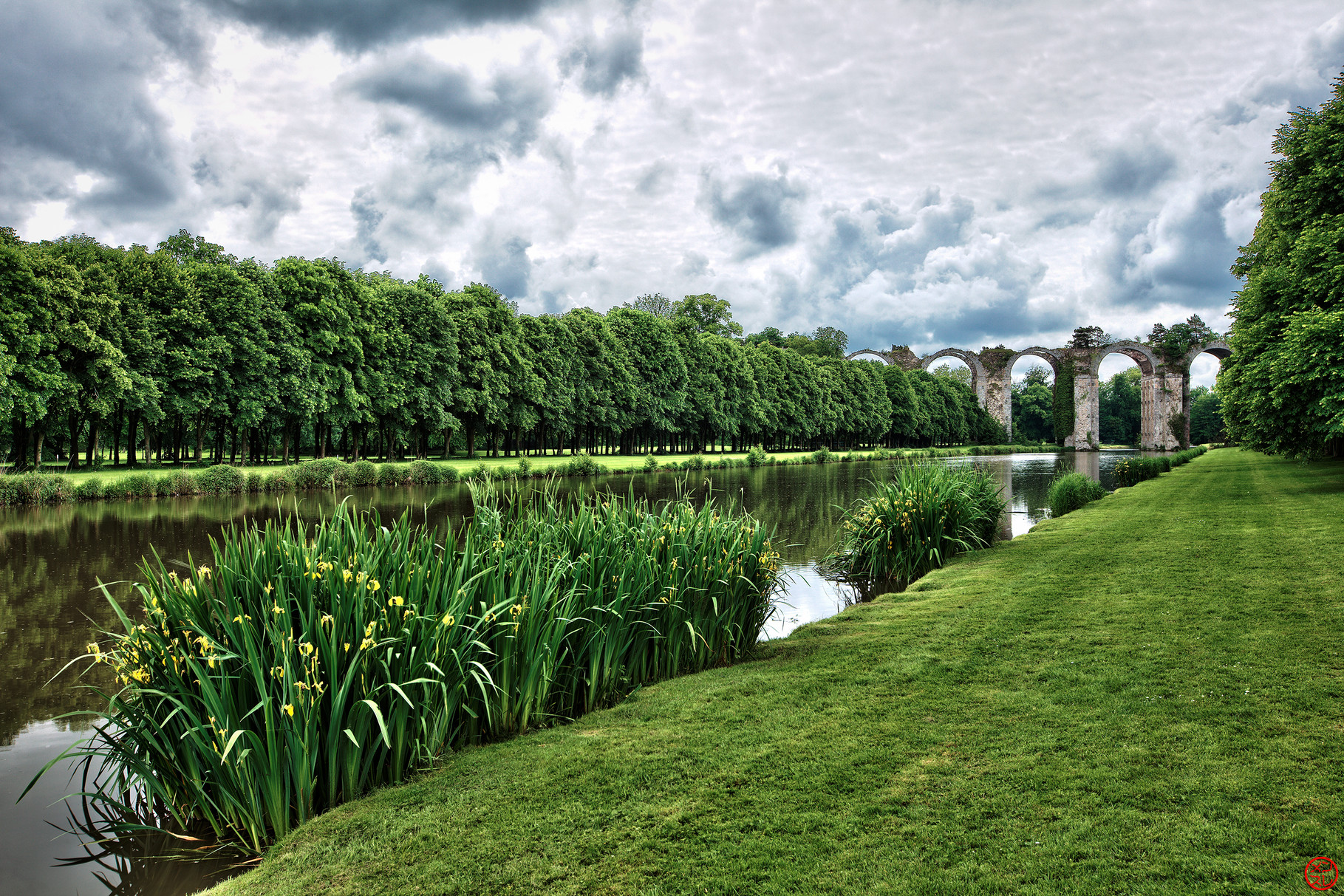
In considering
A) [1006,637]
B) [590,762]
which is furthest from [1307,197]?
[590,762]

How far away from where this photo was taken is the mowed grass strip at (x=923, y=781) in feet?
8.21

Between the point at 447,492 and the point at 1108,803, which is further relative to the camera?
the point at 447,492

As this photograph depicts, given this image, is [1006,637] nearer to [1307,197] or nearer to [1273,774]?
[1273,774]

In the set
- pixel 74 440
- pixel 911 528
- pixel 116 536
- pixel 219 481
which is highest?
pixel 74 440

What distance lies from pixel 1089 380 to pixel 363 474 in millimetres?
78181

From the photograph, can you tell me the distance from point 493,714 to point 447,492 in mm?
19868

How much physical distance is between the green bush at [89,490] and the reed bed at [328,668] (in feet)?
63.0

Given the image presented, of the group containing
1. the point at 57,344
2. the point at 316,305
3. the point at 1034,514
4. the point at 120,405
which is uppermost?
the point at 316,305

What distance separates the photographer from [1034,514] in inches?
663

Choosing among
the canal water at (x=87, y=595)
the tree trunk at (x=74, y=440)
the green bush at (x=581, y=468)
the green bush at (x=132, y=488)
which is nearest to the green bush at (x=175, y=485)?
the green bush at (x=132, y=488)

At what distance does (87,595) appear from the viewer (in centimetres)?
876

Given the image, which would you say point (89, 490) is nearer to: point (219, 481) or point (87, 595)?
point (219, 481)

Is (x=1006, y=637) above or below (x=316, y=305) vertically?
below

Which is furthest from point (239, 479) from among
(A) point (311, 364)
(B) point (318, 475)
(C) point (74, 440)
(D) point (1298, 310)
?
(D) point (1298, 310)
